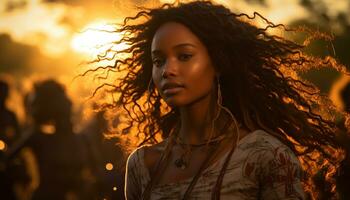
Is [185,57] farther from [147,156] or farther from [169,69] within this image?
[147,156]

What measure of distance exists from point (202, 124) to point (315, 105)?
105cm

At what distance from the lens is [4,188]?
11.2 meters

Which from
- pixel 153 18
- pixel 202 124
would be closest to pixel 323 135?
pixel 202 124

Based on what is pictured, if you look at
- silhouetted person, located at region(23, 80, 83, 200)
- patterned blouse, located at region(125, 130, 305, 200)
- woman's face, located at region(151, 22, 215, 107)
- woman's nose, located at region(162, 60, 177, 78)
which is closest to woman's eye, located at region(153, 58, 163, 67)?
woman's face, located at region(151, 22, 215, 107)

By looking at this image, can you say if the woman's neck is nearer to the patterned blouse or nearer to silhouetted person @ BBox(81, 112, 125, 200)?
the patterned blouse

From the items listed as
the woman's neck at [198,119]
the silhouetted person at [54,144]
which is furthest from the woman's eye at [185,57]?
the silhouetted person at [54,144]

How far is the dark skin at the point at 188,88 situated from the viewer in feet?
21.0

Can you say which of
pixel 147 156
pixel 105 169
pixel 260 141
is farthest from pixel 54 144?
pixel 260 141

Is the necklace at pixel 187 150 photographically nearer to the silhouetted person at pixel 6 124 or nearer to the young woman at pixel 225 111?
the young woman at pixel 225 111

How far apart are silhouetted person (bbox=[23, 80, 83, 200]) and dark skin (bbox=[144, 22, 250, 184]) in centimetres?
499

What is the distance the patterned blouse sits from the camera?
6.08 metres

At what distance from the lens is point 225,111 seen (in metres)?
6.61

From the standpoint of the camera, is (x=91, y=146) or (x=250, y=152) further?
(x=91, y=146)

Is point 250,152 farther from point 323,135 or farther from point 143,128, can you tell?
point 143,128
